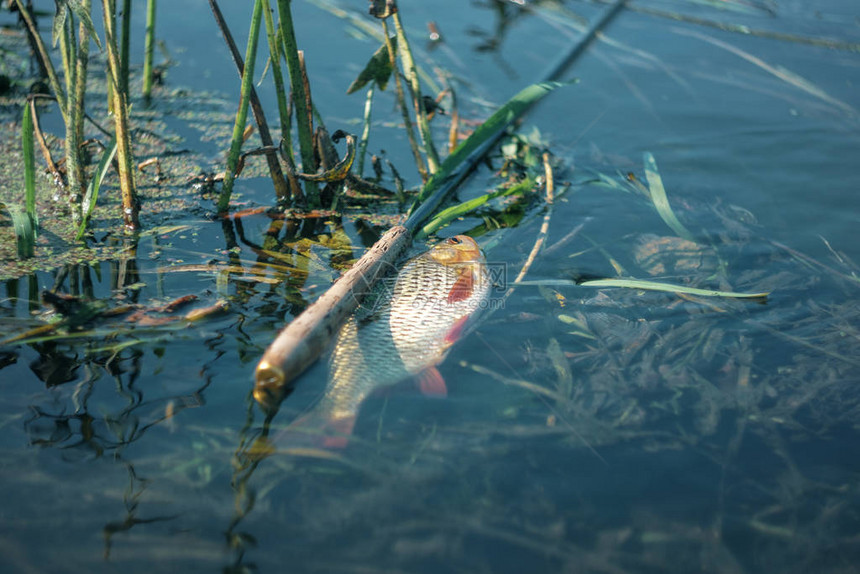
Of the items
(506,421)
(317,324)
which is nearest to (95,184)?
(317,324)

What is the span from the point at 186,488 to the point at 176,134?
2911 millimetres

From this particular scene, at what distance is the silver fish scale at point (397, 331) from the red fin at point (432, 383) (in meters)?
0.03

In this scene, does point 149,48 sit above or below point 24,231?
above

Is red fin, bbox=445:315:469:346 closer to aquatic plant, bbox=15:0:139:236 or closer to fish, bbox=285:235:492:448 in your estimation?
fish, bbox=285:235:492:448

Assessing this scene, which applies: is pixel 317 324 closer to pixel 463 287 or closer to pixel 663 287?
pixel 463 287

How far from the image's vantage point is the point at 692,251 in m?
3.40

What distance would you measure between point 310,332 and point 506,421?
735mm

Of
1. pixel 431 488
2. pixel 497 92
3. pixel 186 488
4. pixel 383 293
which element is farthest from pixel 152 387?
pixel 497 92

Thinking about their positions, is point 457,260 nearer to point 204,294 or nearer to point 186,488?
point 204,294

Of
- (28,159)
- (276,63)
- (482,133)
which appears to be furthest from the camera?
(482,133)

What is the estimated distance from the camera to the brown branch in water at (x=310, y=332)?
6.79 feet

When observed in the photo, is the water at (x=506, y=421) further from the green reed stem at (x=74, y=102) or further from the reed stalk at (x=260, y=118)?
the green reed stem at (x=74, y=102)

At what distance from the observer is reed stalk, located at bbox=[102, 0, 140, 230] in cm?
274

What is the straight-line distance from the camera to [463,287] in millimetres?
2570
